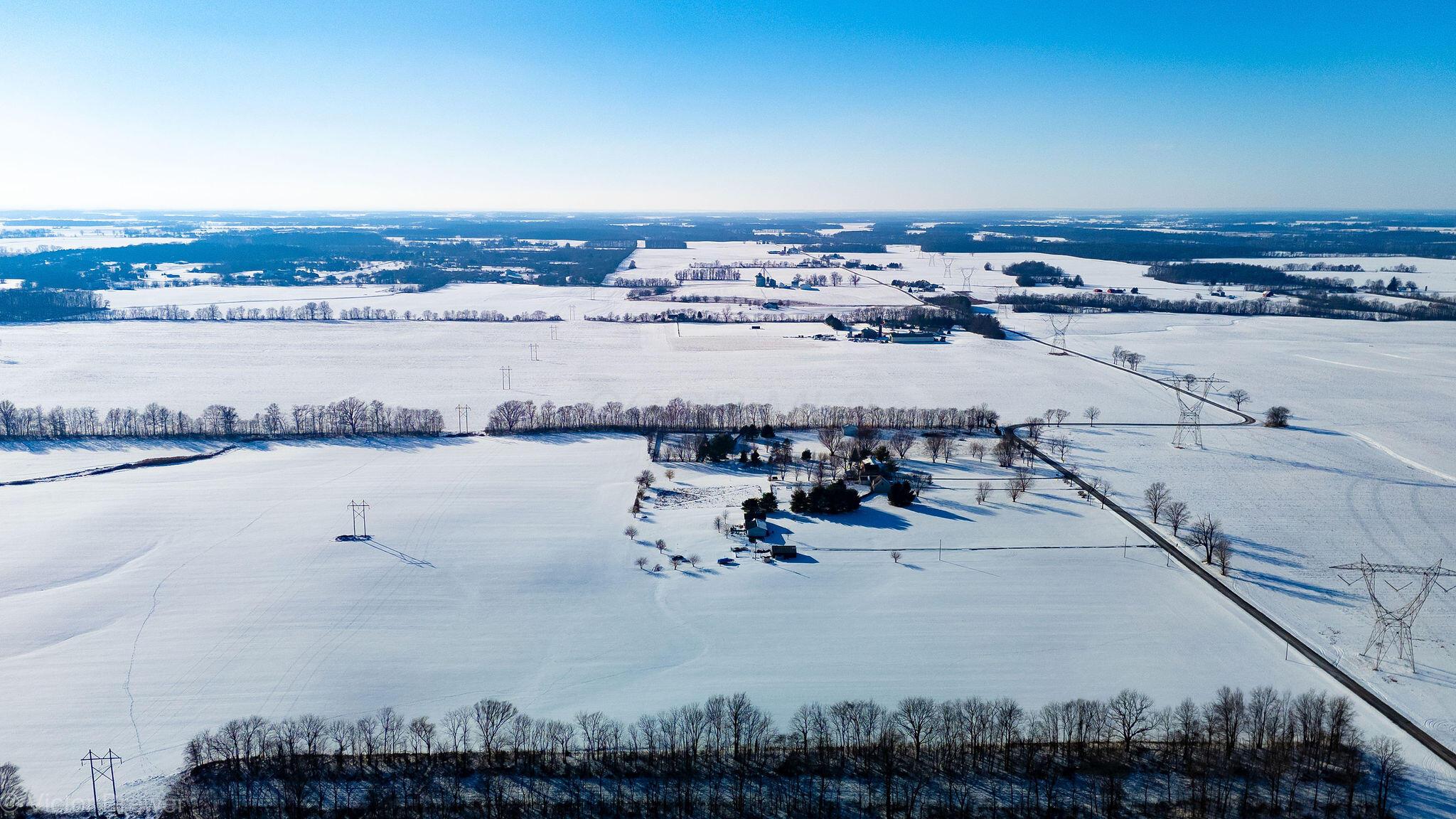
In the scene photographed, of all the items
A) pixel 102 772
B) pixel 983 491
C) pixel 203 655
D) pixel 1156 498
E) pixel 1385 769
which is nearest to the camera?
pixel 1385 769

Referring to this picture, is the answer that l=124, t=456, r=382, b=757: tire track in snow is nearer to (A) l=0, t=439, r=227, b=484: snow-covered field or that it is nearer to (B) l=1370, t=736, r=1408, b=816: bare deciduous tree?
(A) l=0, t=439, r=227, b=484: snow-covered field

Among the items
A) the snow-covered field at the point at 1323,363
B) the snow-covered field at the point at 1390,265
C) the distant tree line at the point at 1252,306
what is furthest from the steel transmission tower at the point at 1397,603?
the snow-covered field at the point at 1390,265

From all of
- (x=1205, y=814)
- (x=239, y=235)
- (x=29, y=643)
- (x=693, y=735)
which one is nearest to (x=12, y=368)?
(x=29, y=643)

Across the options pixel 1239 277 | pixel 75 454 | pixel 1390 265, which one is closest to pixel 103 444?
pixel 75 454

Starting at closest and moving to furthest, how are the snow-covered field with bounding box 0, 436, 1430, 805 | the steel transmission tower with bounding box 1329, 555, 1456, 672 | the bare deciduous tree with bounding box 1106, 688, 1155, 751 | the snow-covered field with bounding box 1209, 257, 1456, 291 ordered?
1. the bare deciduous tree with bounding box 1106, 688, 1155, 751
2. the snow-covered field with bounding box 0, 436, 1430, 805
3. the steel transmission tower with bounding box 1329, 555, 1456, 672
4. the snow-covered field with bounding box 1209, 257, 1456, 291

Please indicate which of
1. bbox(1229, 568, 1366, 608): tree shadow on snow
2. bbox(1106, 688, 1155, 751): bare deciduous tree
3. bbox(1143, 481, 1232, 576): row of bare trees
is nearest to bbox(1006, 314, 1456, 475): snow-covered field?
bbox(1143, 481, 1232, 576): row of bare trees

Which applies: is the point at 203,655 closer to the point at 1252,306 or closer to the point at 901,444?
the point at 901,444

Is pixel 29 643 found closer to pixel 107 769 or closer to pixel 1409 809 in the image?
pixel 107 769
